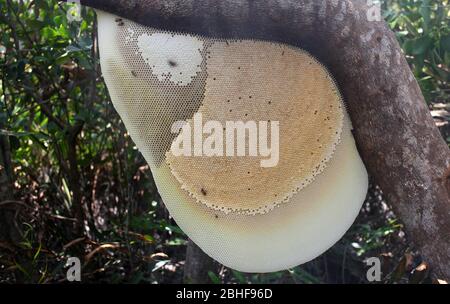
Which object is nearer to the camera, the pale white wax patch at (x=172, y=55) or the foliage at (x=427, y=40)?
the pale white wax patch at (x=172, y=55)

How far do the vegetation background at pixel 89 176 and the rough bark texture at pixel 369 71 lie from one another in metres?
0.34

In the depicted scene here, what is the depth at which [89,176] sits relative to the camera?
1.80 metres

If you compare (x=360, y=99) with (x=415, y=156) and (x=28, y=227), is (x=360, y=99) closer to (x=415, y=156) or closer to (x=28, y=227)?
(x=415, y=156)

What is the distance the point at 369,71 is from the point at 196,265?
0.82 metres

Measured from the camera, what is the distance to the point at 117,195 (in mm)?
1831

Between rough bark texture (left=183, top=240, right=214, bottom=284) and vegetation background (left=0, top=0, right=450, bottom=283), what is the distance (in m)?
0.05

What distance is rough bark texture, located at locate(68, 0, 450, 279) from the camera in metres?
0.98

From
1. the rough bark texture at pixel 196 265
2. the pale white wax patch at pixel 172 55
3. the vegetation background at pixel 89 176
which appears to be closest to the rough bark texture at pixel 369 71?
the pale white wax patch at pixel 172 55

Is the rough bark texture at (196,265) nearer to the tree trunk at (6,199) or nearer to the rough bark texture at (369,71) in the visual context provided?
the tree trunk at (6,199)

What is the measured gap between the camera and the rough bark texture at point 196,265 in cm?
153

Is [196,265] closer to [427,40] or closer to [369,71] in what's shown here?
[369,71]

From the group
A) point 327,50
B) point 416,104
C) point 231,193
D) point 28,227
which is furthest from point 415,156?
point 28,227

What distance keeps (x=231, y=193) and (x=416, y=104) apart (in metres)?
0.42

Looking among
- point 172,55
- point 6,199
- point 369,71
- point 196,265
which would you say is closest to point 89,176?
point 6,199
